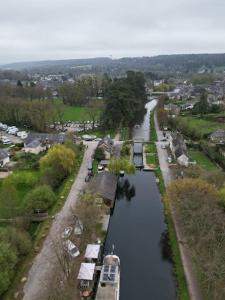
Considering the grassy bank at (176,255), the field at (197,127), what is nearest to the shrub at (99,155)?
the grassy bank at (176,255)

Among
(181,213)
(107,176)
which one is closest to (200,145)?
(107,176)

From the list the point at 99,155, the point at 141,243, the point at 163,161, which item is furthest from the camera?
the point at 99,155

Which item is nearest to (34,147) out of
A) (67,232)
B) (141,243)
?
(67,232)

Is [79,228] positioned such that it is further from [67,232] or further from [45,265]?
[45,265]

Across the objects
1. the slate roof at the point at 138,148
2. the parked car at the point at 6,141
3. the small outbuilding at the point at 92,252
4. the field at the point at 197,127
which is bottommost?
the slate roof at the point at 138,148

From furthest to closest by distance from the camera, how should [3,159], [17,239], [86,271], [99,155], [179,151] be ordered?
[99,155]
[179,151]
[3,159]
[17,239]
[86,271]

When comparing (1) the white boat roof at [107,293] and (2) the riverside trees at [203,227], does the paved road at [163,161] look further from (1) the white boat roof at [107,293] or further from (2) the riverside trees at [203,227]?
(1) the white boat roof at [107,293]
